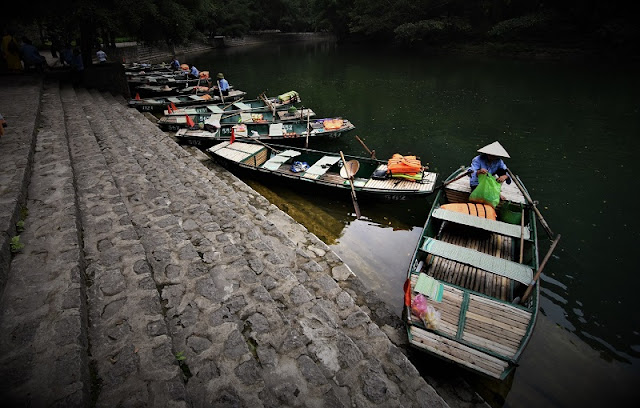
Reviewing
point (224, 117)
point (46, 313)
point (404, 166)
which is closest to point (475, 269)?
point (404, 166)

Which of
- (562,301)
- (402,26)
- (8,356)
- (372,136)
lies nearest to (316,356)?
(8,356)

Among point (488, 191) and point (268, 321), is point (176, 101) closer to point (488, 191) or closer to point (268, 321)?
point (488, 191)

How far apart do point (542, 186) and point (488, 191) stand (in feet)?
18.2

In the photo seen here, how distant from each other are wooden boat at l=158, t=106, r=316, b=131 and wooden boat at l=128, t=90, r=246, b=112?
252 centimetres

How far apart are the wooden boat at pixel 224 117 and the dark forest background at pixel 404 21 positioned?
249 inches

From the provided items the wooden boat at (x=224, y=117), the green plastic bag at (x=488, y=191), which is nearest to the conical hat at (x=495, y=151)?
the green plastic bag at (x=488, y=191)

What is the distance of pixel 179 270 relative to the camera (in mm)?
5117

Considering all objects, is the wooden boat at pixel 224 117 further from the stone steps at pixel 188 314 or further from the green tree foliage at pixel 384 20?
the stone steps at pixel 188 314

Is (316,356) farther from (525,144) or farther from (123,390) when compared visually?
(525,144)

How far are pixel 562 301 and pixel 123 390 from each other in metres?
9.00

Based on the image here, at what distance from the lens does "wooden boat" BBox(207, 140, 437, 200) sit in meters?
10.2

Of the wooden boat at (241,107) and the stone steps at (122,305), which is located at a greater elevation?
the wooden boat at (241,107)

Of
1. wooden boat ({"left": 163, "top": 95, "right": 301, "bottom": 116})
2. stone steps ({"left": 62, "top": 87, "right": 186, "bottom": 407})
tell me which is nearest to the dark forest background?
wooden boat ({"left": 163, "top": 95, "right": 301, "bottom": 116})

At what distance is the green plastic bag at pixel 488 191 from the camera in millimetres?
8523
